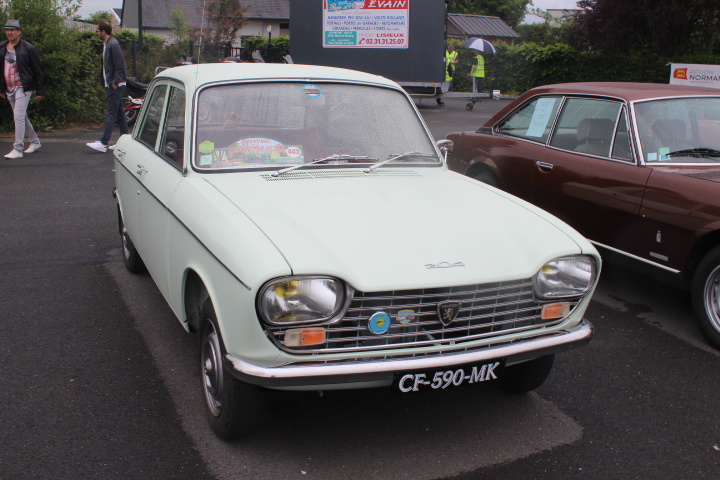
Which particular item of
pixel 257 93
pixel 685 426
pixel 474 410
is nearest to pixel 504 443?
pixel 474 410

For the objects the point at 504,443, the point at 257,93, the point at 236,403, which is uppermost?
the point at 257,93

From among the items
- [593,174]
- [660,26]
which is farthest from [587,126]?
[660,26]

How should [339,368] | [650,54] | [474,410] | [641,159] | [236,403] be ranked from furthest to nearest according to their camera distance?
[650,54] < [641,159] < [474,410] < [236,403] < [339,368]

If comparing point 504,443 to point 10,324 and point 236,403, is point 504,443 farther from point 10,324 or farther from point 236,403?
point 10,324

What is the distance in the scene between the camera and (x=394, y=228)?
3287 millimetres

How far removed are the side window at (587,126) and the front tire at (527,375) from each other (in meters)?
2.29

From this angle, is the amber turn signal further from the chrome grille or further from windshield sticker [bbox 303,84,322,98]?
windshield sticker [bbox 303,84,322,98]

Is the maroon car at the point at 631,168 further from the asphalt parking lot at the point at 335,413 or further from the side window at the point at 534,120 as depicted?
the asphalt parking lot at the point at 335,413

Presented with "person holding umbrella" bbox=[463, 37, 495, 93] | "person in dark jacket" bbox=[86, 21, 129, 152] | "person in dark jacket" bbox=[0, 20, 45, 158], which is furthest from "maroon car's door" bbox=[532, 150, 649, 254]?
"person holding umbrella" bbox=[463, 37, 495, 93]

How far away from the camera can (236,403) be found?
10.3ft

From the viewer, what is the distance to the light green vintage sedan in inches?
114

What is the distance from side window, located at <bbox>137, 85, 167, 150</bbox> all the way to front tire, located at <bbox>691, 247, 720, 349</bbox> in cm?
343

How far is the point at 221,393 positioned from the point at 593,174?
335 cm

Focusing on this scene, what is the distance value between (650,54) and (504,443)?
2315 centimetres
